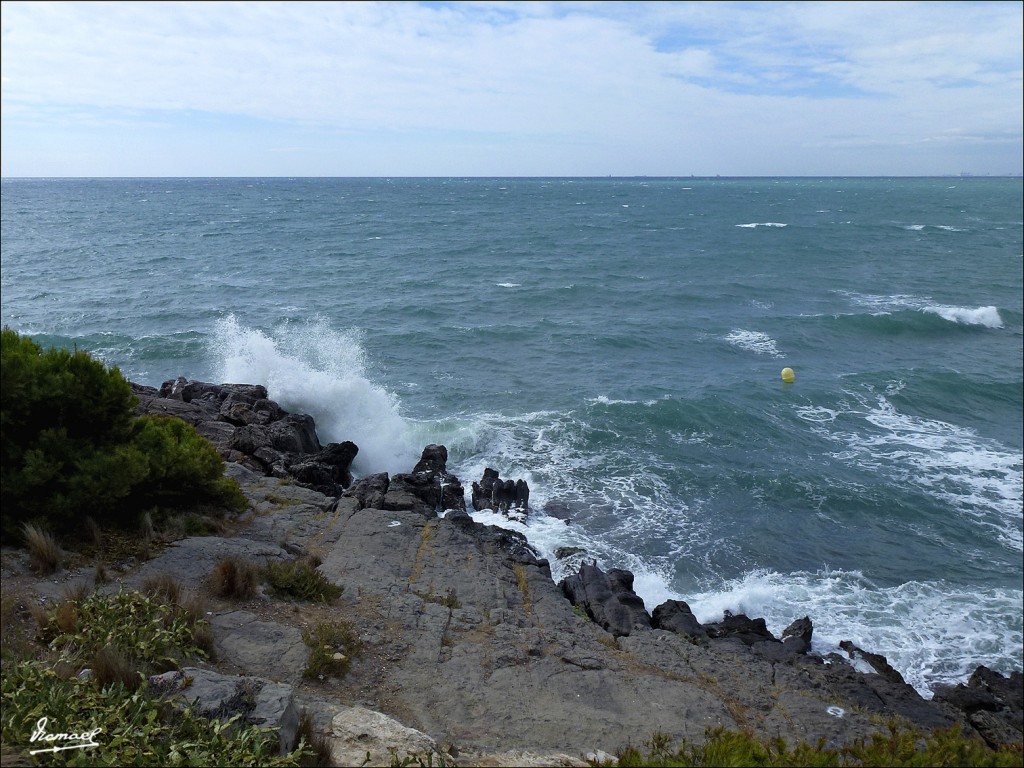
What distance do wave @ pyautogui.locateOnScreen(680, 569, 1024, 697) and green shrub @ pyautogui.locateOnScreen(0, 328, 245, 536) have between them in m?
9.93

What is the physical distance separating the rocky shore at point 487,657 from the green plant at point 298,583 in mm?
250

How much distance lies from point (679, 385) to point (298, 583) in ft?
63.0


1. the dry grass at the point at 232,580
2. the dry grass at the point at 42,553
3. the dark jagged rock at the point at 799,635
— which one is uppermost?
the dry grass at the point at 42,553

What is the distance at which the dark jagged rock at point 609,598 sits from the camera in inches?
449

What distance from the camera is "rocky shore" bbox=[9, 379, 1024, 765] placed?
720 cm

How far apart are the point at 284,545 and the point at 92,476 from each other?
295 centimetres

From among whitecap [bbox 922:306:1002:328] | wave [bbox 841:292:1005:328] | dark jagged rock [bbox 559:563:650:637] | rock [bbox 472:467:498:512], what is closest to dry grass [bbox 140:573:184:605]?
dark jagged rock [bbox 559:563:650:637]

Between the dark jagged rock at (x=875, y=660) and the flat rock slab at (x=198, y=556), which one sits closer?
the flat rock slab at (x=198, y=556)

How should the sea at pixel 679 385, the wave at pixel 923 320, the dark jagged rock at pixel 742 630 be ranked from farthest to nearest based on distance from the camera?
the wave at pixel 923 320 → the sea at pixel 679 385 → the dark jagged rock at pixel 742 630

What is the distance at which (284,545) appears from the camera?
11.0 m

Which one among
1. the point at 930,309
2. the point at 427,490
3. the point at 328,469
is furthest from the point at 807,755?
the point at 930,309

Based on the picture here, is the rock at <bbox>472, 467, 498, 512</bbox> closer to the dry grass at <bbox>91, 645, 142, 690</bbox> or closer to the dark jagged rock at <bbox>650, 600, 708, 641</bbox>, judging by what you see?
the dark jagged rock at <bbox>650, 600, 708, 641</bbox>

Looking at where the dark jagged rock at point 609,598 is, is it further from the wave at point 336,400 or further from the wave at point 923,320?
the wave at point 923,320

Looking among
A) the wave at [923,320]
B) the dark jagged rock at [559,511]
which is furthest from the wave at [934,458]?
the wave at [923,320]
